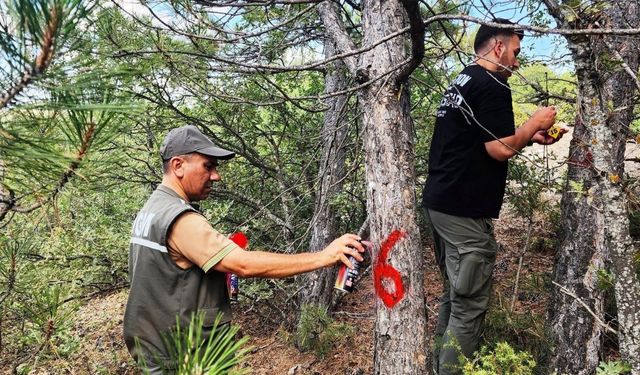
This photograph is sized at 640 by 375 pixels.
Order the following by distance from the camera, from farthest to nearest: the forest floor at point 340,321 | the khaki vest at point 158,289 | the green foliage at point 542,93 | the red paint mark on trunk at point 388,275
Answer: the forest floor at point 340,321 < the red paint mark on trunk at point 388,275 < the khaki vest at point 158,289 < the green foliage at point 542,93

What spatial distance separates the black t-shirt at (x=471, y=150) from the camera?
3.05 metres

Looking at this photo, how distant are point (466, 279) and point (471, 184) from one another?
24.8 inches

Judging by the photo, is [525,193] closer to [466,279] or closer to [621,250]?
[466,279]

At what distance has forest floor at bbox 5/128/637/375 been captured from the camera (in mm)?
4484

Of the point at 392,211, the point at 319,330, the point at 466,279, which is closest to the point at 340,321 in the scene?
the point at 319,330

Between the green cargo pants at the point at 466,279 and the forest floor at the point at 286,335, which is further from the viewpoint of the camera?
the forest floor at the point at 286,335

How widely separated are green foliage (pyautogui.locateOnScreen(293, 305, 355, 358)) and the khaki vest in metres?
2.17

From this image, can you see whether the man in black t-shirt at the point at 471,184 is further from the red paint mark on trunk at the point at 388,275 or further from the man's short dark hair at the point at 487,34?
the red paint mark on trunk at the point at 388,275

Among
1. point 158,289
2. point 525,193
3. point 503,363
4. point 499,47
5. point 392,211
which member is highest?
point 499,47

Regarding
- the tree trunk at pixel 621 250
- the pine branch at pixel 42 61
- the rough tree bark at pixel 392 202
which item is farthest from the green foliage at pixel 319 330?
the pine branch at pixel 42 61

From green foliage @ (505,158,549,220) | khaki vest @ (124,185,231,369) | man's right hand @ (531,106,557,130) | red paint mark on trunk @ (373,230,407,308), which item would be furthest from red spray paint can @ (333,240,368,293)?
green foliage @ (505,158,549,220)

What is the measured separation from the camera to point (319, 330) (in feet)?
14.9

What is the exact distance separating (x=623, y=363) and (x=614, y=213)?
69cm

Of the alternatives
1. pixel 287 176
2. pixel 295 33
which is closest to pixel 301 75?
pixel 295 33
